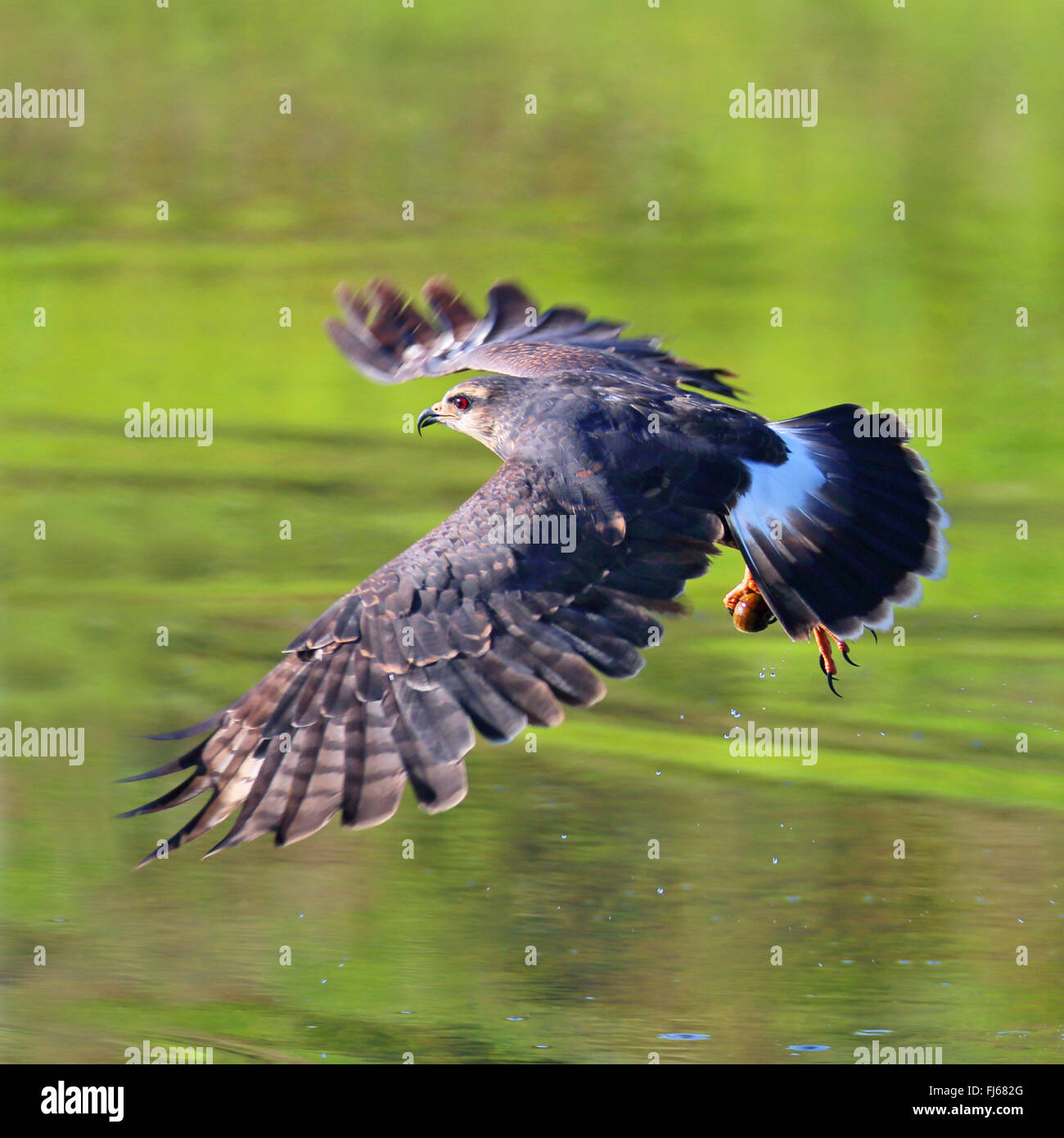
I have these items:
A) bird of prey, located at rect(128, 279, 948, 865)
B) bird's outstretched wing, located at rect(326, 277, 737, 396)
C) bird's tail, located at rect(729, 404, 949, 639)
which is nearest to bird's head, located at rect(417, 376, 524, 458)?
bird of prey, located at rect(128, 279, 948, 865)

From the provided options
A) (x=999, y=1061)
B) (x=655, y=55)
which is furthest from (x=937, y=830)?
(x=655, y=55)

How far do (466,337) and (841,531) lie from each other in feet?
7.77

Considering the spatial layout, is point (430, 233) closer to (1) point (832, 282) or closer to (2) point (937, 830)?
(1) point (832, 282)

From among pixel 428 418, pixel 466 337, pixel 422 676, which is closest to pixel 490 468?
pixel 466 337

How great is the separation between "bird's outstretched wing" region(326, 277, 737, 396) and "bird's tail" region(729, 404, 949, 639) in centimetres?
107

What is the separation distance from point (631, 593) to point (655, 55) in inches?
657

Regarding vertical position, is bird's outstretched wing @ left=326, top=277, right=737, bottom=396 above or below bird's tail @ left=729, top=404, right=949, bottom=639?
above

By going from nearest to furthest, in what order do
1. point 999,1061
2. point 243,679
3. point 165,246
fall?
1. point 999,1061
2. point 243,679
3. point 165,246

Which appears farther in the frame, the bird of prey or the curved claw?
the curved claw

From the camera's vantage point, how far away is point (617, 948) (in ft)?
24.7

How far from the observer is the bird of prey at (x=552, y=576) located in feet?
21.0

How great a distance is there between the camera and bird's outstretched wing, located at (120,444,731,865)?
633 cm

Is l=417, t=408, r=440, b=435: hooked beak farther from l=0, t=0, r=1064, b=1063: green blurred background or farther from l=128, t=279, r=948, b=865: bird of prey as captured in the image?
l=0, t=0, r=1064, b=1063: green blurred background

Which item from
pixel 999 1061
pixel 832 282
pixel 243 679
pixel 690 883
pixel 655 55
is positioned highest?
pixel 655 55
